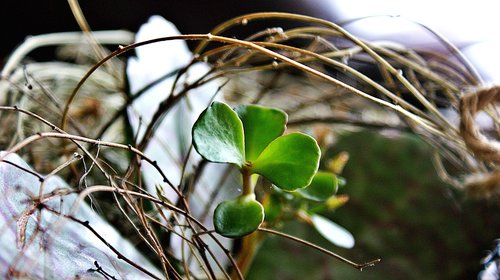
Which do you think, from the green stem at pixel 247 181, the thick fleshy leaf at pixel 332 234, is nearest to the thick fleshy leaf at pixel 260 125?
the green stem at pixel 247 181

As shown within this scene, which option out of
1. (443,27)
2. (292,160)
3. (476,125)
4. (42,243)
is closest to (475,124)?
(476,125)

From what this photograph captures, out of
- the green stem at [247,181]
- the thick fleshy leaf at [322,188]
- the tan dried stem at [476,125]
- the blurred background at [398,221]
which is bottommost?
the blurred background at [398,221]

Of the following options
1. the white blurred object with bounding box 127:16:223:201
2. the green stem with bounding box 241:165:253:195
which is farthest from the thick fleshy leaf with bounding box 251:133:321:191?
the white blurred object with bounding box 127:16:223:201

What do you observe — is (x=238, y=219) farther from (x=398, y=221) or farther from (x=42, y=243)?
(x=398, y=221)

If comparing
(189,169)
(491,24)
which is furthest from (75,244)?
(491,24)

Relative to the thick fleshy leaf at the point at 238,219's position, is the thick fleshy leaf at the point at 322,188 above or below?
below

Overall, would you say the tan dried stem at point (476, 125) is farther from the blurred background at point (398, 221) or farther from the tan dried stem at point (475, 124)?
the blurred background at point (398, 221)

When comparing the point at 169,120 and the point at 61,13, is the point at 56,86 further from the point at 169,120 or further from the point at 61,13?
the point at 61,13
